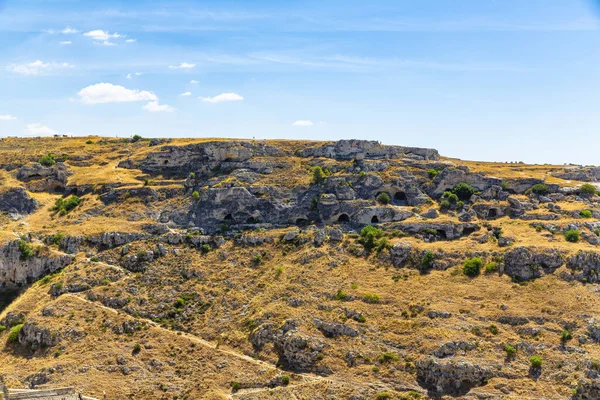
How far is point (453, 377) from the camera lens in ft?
177

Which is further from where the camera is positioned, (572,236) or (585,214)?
(585,214)

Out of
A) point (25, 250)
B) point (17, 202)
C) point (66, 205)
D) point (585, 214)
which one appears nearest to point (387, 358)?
point (585, 214)

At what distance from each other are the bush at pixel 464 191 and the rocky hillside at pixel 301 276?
0.72ft

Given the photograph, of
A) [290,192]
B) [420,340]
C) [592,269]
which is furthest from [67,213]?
[592,269]

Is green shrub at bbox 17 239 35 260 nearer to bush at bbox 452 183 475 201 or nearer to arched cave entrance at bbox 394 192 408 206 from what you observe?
arched cave entrance at bbox 394 192 408 206

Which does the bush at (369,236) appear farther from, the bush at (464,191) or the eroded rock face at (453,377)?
the eroded rock face at (453,377)

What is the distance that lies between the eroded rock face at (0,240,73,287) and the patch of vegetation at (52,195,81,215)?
1343 cm

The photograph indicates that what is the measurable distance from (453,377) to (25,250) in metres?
58.2

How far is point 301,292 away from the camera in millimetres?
66062

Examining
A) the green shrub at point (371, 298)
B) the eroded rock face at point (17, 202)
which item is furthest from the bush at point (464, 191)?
the eroded rock face at point (17, 202)

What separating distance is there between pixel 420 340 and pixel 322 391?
40.2ft

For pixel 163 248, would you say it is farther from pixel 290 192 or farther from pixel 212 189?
pixel 290 192

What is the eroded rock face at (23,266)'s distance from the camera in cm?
7256

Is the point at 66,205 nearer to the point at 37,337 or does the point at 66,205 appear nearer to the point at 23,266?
the point at 23,266
